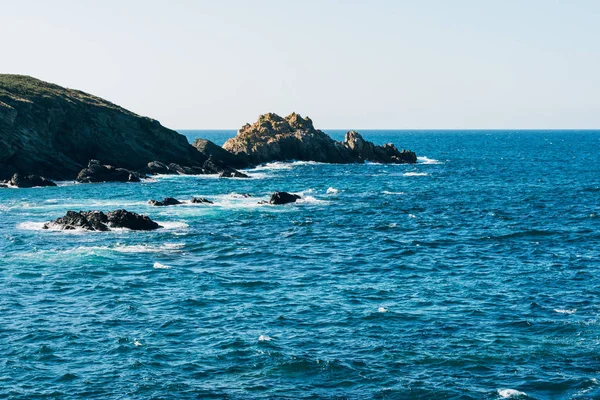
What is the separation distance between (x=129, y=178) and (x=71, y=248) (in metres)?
55.3

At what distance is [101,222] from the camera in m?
65.7

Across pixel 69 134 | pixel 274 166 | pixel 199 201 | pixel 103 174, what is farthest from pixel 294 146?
pixel 199 201

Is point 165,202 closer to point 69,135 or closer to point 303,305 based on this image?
point 69,135

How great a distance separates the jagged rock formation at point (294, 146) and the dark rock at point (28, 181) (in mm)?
51801

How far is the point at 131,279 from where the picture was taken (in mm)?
46875

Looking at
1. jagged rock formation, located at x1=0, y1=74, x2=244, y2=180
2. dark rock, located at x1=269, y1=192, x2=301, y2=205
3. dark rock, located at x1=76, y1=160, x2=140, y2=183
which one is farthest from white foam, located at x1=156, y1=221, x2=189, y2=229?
jagged rock formation, located at x1=0, y1=74, x2=244, y2=180

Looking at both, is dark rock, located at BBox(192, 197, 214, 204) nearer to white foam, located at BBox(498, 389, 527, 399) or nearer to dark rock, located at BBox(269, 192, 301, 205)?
dark rock, located at BBox(269, 192, 301, 205)

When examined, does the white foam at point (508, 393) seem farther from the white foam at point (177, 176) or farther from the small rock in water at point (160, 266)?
the white foam at point (177, 176)

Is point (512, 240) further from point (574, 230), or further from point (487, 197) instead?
point (487, 197)

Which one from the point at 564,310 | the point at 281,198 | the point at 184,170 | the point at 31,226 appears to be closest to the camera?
the point at 564,310

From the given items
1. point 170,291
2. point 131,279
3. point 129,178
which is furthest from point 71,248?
point 129,178

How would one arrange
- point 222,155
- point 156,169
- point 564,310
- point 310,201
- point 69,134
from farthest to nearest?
point 222,155
point 156,169
point 69,134
point 310,201
point 564,310

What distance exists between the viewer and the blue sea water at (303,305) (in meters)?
30.2

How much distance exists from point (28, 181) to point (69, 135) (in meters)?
20.4
